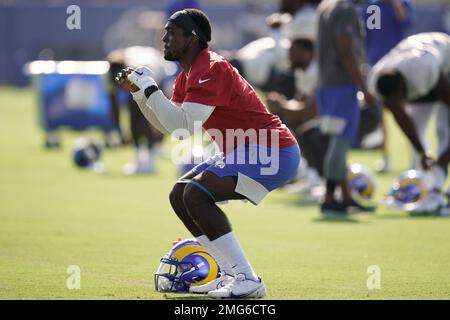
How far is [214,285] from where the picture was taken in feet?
24.6

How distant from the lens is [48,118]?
21.3m

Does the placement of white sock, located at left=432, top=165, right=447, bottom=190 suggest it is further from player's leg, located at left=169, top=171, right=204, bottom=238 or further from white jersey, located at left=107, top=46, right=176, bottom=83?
white jersey, located at left=107, top=46, right=176, bottom=83

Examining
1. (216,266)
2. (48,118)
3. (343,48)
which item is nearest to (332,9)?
(343,48)

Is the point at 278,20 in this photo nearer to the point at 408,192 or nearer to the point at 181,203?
the point at 408,192

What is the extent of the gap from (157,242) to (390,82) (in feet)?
10.8

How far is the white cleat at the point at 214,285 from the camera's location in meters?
7.49

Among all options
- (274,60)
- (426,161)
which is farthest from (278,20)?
(426,161)

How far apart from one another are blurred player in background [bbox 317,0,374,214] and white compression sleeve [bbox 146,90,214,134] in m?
4.76

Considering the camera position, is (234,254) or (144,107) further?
(144,107)

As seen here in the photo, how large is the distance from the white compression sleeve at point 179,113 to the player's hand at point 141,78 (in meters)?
0.10

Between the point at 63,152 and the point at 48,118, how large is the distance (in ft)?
3.01
